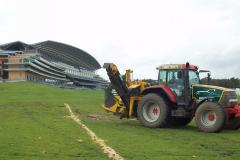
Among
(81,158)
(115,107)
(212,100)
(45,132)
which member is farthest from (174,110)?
(81,158)

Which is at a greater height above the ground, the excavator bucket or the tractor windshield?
the tractor windshield

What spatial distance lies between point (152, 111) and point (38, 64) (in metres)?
140

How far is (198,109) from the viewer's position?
18.2m

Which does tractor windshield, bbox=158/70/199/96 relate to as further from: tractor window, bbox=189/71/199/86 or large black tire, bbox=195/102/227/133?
large black tire, bbox=195/102/227/133

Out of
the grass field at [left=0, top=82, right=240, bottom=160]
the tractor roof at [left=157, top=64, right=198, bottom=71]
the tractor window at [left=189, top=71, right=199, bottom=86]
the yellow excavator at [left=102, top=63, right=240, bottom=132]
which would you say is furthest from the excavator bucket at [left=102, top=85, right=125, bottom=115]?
the grass field at [left=0, top=82, right=240, bottom=160]

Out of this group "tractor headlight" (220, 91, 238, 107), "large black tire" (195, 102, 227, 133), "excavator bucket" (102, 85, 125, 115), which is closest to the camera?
"large black tire" (195, 102, 227, 133)

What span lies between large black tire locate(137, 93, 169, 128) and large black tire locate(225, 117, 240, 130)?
8.38ft

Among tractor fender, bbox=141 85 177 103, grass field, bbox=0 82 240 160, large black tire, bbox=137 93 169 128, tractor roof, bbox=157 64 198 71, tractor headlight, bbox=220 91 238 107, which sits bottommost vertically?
grass field, bbox=0 82 240 160

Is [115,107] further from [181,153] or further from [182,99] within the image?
[181,153]

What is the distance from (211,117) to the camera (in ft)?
59.4

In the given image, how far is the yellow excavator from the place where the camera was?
59.3ft

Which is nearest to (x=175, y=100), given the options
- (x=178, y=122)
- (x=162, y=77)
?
(x=162, y=77)

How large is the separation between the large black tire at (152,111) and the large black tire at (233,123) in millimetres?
2554

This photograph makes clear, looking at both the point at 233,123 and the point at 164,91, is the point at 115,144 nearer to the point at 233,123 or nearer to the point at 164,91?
the point at 164,91
